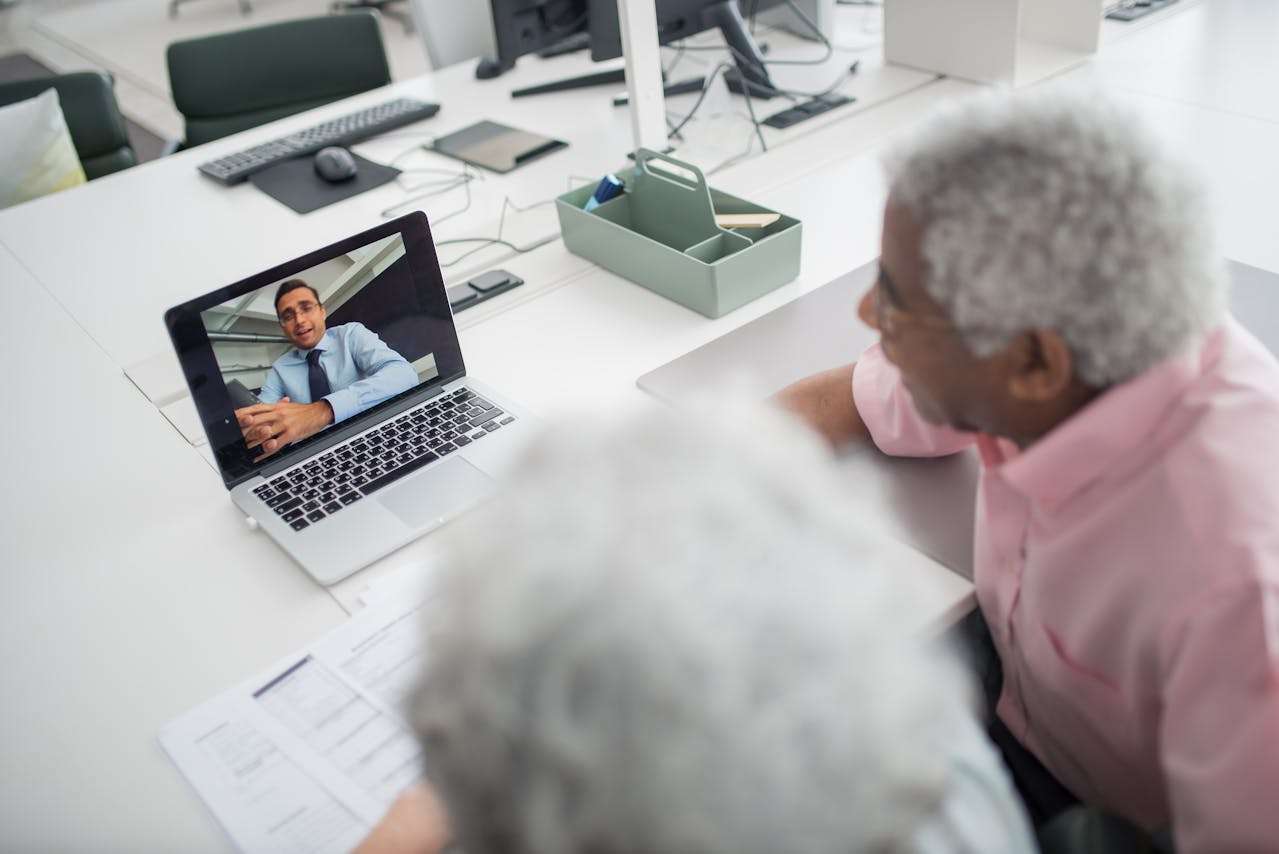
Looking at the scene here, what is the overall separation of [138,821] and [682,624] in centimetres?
63

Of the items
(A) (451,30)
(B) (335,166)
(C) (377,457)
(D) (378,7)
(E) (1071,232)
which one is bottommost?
(D) (378,7)

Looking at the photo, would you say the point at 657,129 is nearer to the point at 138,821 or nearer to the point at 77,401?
the point at 77,401

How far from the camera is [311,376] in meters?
1.19

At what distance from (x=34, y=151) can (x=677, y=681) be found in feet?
7.68

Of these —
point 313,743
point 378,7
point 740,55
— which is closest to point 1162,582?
point 313,743

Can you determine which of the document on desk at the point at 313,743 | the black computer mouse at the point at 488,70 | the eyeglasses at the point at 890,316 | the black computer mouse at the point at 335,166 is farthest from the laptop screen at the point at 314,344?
the black computer mouse at the point at 488,70

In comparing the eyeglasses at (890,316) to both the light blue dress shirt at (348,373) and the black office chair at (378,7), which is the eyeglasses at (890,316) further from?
the black office chair at (378,7)

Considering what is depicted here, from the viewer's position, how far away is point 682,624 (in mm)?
499

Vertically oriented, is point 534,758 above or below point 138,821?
above

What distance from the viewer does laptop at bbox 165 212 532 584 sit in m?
1.12

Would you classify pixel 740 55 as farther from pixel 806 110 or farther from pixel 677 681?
pixel 677 681

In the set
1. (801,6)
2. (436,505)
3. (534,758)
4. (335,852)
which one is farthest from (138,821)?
(801,6)

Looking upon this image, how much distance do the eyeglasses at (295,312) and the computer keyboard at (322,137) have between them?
1057 millimetres

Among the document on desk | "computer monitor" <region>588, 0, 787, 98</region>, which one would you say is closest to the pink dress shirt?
the document on desk
